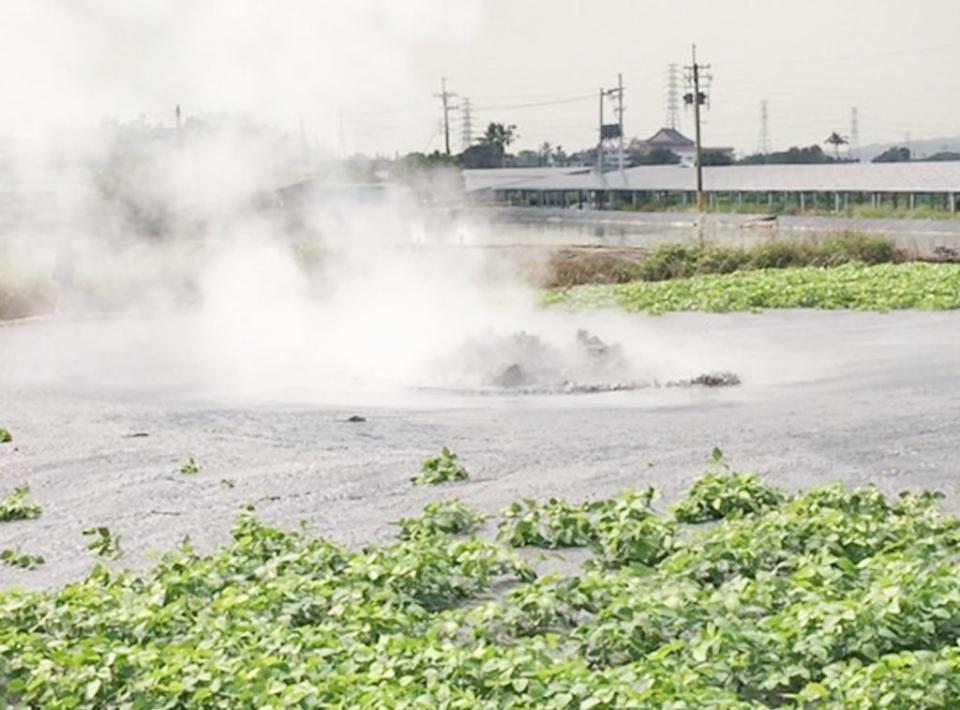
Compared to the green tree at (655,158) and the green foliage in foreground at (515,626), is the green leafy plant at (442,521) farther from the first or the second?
the green tree at (655,158)

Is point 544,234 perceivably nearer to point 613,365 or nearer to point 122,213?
point 122,213

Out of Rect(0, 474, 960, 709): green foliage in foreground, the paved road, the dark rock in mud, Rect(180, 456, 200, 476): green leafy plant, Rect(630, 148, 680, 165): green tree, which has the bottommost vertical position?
the paved road

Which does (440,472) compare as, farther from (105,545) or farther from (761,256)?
(761,256)

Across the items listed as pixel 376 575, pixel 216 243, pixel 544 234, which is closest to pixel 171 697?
pixel 376 575

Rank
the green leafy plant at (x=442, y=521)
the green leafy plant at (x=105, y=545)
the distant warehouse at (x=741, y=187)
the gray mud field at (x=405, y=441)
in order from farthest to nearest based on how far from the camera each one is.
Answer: the distant warehouse at (x=741, y=187) → the gray mud field at (x=405, y=441) → the green leafy plant at (x=105, y=545) → the green leafy plant at (x=442, y=521)

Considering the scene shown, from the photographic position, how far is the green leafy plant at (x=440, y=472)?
11945 millimetres

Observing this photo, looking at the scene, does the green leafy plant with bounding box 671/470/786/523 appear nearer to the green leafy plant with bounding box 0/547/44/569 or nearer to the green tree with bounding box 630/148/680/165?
the green leafy plant with bounding box 0/547/44/569

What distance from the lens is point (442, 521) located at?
32.9ft

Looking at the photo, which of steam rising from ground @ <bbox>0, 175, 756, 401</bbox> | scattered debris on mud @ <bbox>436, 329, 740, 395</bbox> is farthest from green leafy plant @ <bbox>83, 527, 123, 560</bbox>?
scattered debris on mud @ <bbox>436, 329, 740, 395</bbox>

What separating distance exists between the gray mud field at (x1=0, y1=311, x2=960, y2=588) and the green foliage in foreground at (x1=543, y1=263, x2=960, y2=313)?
5279 mm

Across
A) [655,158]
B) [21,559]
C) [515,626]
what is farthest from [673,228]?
[515,626]

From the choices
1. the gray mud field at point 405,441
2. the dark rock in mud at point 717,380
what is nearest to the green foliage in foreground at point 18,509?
the gray mud field at point 405,441

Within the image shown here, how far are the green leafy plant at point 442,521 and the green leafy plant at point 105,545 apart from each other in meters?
1.76

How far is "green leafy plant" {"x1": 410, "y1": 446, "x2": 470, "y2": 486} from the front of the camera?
1195 cm
